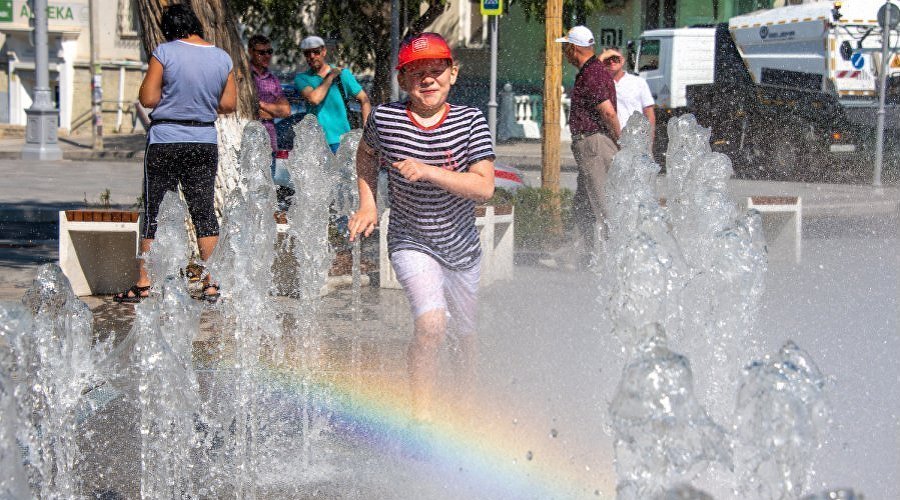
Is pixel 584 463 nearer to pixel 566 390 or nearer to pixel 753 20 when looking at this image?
pixel 566 390

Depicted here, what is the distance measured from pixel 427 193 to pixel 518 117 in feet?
88.8

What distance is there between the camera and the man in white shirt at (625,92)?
882 cm

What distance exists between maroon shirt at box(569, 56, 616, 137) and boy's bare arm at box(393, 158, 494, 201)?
379cm

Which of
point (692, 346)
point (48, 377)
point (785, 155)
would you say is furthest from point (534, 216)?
point (785, 155)

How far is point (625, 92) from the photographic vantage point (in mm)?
8875

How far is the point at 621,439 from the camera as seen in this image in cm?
302

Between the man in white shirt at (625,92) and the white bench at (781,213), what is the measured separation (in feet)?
3.99

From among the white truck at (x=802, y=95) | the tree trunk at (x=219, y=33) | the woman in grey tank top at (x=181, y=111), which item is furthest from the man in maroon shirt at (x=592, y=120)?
the white truck at (x=802, y=95)

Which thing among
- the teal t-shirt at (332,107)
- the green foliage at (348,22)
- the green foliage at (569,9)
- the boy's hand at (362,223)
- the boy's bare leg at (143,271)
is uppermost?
the green foliage at (569,9)

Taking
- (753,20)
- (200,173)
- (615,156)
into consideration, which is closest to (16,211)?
(200,173)

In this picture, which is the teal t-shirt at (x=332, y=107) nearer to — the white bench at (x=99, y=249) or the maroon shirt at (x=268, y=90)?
the maroon shirt at (x=268, y=90)

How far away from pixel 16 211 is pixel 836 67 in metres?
14.0

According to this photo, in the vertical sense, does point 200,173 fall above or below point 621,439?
above

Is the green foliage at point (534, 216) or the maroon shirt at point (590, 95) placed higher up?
the maroon shirt at point (590, 95)
